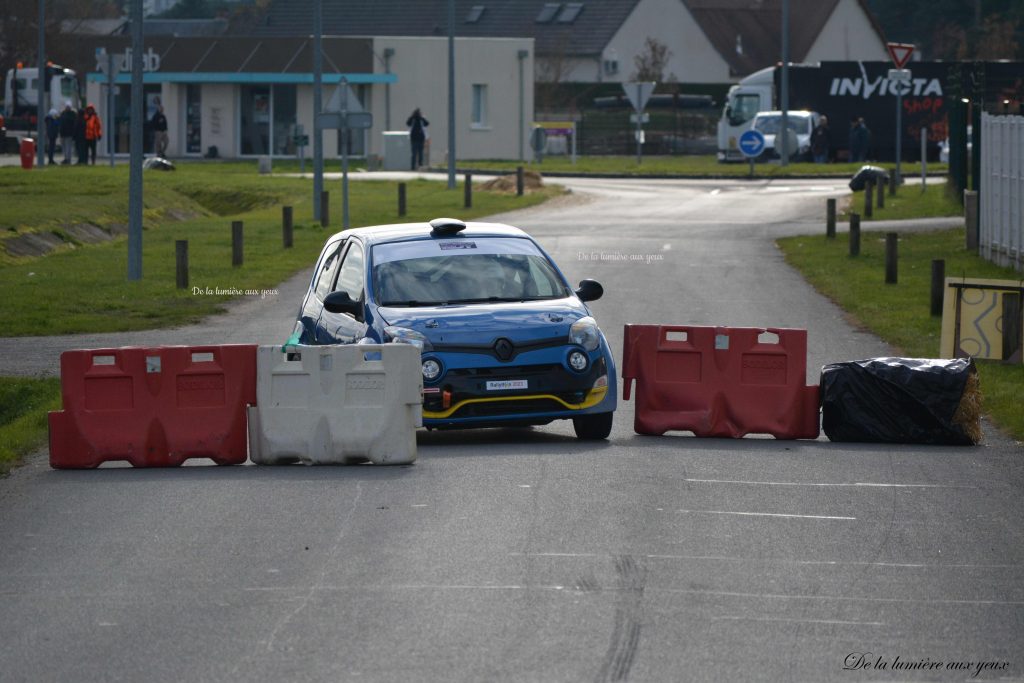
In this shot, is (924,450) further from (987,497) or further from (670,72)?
(670,72)

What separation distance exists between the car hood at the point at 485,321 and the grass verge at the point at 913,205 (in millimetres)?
26491

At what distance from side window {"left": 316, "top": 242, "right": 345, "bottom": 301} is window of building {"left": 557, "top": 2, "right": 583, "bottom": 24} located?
282 ft

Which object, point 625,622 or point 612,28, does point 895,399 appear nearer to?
point 625,622

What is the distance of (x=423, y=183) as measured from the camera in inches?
1973

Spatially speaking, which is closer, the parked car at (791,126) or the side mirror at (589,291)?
the side mirror at (589,291)

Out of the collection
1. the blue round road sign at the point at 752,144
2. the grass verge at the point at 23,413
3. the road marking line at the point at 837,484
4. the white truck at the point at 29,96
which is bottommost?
the grass verge at the point at 23,413

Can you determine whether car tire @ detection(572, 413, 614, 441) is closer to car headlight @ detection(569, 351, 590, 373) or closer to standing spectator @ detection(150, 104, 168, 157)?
car headlight @ detection(569, 351, 590, 373)

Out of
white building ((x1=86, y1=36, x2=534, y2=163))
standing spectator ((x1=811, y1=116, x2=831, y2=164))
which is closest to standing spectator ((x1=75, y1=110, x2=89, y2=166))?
white building ((x1=86, y1=36, x2=534, y2=163))

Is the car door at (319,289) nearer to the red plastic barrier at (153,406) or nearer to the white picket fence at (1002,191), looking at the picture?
the red plastic barrier at (153,406)

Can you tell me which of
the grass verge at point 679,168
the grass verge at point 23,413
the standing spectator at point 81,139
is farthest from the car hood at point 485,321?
the grass verge at point 679,168

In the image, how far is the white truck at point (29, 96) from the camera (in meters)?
67.1

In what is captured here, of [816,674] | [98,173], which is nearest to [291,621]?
[816,674]

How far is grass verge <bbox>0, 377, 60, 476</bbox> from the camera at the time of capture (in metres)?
12.9

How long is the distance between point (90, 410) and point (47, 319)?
33.7ft
